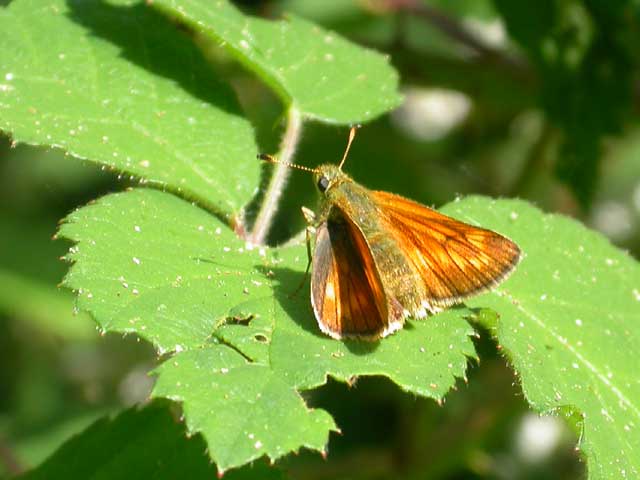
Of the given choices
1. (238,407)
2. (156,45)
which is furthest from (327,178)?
(238,407)

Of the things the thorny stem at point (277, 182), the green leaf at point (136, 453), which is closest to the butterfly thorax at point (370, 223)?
the thorny stem at point (277, 182)

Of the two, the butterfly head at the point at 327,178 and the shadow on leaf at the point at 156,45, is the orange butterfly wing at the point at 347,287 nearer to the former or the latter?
the butterfly head at the point at 327,178

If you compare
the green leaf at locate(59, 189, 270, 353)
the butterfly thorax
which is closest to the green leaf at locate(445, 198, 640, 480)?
the butterfly thorax

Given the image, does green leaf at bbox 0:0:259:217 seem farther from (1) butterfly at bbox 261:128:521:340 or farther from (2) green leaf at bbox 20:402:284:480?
(2) green leaf at bbox 20:402:284:480

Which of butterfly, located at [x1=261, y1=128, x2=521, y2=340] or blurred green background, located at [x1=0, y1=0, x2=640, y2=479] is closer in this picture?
butterfly, located at [x1=261, y1=128, x2=521, y2=340]

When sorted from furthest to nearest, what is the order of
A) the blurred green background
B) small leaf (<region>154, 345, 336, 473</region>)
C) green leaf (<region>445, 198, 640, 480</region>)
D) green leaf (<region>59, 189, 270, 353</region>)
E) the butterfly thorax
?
the blurred green background → the butterfly thorax → green leaf (<region>445, 198, 640, 480</region>) → green leaf (<region>59, 189, 270, 353</region>) → small leaf (<region>154, 345, 336, 473</region>)

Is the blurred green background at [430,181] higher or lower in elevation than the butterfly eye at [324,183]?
lower

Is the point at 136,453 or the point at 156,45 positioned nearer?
the point at 136,453

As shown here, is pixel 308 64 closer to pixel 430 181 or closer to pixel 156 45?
pixel 156 45
